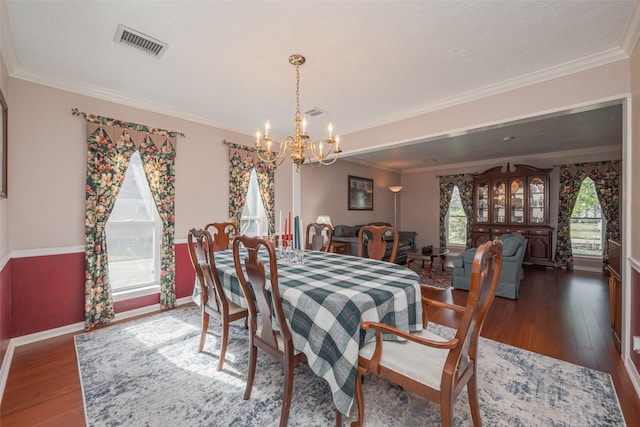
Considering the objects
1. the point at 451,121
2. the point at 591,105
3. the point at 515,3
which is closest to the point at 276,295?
the point at 515,3

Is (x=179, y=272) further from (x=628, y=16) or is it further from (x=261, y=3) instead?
(x=628, y=16)

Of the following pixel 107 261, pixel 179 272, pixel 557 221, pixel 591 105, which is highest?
pixel 591 105

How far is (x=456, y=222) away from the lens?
7.43 m

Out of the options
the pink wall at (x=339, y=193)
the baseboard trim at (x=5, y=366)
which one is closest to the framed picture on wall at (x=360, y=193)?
the pink wall at (x=339, y=193)

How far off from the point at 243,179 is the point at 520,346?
12.9 feet

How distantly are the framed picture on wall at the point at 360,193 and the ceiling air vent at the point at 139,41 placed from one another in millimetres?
5027

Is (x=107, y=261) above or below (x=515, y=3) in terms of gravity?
below

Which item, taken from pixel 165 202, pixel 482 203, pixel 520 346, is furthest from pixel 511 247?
pixel 165 202

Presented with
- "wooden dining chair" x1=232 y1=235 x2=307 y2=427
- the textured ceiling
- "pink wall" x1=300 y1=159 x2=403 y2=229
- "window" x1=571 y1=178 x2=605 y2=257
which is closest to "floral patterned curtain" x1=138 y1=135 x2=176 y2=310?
the textured ceiling

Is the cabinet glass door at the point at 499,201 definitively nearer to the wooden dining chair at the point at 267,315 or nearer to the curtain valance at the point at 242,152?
the curtain valance at the point at 242,152

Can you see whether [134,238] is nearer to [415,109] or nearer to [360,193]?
[415,109]

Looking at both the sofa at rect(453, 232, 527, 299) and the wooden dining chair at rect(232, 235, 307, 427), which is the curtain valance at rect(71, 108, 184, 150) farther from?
the sofa at rect(453, 232, 527, 299)

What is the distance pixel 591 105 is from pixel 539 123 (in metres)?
1.88

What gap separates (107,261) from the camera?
9.82 ft
